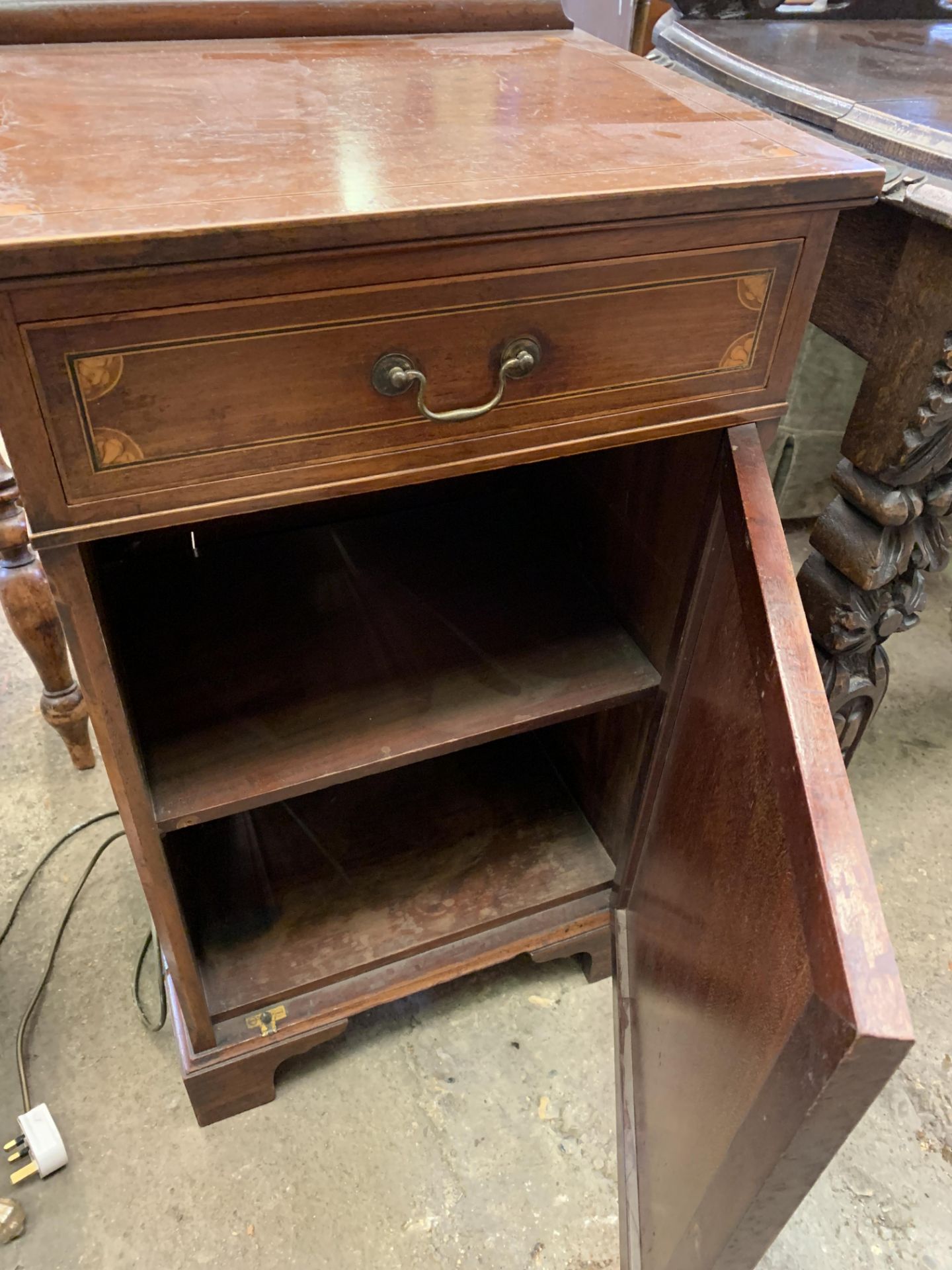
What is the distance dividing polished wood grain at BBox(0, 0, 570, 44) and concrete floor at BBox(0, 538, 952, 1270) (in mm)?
891

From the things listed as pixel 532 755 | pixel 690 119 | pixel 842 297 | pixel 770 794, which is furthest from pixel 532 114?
pixel 532 755

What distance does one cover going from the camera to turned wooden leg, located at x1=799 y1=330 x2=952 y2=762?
86 cm

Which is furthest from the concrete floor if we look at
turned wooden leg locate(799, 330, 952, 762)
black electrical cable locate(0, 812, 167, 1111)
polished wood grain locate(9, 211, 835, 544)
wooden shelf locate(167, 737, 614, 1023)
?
polished wood grain locate(9, 211, 835, 544)

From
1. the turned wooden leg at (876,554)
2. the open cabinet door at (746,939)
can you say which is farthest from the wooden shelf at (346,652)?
the turned wooden leg at (876,554)

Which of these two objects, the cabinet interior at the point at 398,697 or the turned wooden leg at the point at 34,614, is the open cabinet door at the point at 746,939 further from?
the turned wooden leg at the point at 34,614

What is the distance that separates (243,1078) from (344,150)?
831mm

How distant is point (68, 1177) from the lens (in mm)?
901

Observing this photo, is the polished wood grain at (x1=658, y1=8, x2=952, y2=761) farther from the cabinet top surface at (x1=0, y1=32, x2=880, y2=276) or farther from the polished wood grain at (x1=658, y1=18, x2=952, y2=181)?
the cabinet top surface at (x1=0, y1=32, x2=880, y2=276)

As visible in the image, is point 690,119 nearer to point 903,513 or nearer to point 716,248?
point 716,248

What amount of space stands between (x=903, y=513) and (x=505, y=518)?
42cm

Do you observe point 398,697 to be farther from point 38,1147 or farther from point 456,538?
point 38,1147

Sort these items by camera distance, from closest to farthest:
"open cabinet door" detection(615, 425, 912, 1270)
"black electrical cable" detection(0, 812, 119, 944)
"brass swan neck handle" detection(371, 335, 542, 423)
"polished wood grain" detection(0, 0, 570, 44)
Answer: "open cabinet door" detection(615, 425, 912, 1270) → "brass swan neck handle" detection(371, 335, 542, 423) → "polished wood grain" detection(0, 0, 570, 44) → "black electrical cable" detection(0, 812, 119, 944)

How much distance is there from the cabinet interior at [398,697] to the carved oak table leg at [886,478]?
0.76 feet

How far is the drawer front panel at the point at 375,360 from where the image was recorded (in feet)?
1.68
